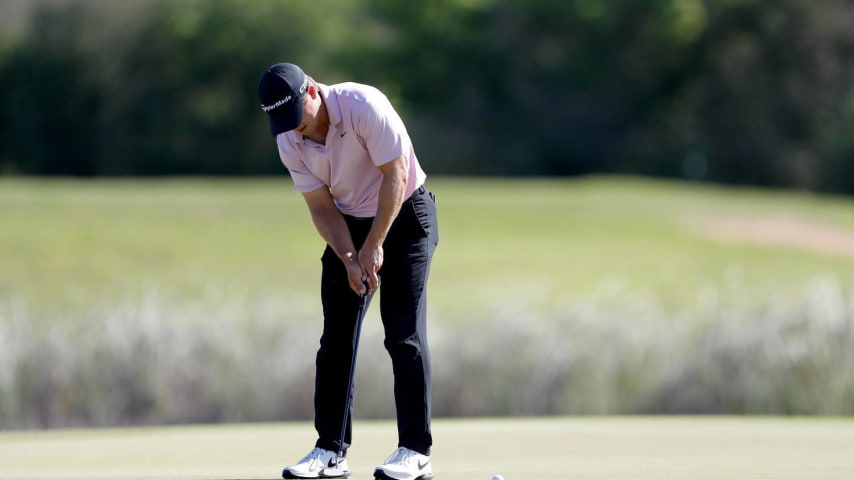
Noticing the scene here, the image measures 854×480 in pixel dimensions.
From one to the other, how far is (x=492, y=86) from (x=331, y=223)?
54.8 m

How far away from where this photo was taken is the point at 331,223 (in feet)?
18.5

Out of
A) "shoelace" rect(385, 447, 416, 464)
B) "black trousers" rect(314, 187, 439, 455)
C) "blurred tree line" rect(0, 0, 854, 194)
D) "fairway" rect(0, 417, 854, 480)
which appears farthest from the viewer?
"blurred tree line" rect(0, 0, 854, 194)

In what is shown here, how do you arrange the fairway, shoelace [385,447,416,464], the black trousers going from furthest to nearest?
the fairway → the black trousers → shoelace [385,447,416,464]

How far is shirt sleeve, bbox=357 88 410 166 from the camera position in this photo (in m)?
5.41

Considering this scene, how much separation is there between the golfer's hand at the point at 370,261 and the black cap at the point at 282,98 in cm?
55

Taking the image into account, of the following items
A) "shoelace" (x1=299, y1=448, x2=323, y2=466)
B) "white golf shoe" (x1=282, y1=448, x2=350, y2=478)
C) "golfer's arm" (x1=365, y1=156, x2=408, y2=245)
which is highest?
"golfer's arm" (x1=365, y1=156, x2=408, y2=245)

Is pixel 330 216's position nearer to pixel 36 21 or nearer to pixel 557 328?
pixel 557 328

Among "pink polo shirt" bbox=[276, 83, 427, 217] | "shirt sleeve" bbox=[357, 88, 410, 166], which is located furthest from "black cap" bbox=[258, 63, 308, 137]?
"shirt sleeve" bbox=[357, 88, 410, 166]

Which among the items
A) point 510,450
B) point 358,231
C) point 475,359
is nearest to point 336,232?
point 358,231

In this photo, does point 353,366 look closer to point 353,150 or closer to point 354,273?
point 354,273

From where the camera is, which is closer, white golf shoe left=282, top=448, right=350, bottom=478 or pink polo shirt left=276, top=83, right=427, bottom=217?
pink polo shirt left=276, top=83, right=427, bottom=217

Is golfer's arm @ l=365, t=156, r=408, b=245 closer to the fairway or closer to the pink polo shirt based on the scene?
the pink polo shirt

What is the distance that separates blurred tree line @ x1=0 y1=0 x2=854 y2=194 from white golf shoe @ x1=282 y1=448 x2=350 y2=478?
4797cm

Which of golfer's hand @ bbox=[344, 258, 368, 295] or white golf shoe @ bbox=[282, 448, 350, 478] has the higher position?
golfer's hand @ bbox=[344, 258, 368, 295]
